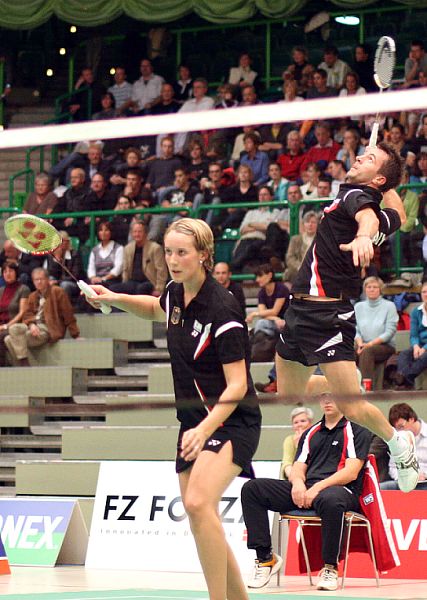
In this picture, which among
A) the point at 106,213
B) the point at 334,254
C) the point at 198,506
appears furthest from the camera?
the point at 106,213

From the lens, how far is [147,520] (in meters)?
12.5

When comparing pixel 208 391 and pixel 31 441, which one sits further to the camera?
pixel 31 441

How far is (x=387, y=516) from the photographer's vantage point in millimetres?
11344

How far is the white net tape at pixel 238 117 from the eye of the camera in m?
6.64

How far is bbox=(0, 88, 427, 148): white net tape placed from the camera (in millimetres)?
6645

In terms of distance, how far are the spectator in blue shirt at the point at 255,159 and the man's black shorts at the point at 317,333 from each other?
28.7 feet

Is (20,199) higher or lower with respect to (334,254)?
higher

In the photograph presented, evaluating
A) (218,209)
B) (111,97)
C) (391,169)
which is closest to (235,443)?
(391,169)

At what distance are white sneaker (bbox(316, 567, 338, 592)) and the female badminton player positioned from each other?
342cm

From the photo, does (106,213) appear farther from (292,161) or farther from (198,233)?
(198,233)

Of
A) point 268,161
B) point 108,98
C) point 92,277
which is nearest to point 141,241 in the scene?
point 92,277

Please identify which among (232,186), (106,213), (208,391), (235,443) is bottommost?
(235,443)

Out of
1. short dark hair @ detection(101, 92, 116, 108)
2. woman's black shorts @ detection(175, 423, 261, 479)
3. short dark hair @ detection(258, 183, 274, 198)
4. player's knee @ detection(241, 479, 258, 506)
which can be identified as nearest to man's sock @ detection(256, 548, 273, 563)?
player's knee @ detection(241, 479, 258, 506)

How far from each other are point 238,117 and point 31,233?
176 centimetres
